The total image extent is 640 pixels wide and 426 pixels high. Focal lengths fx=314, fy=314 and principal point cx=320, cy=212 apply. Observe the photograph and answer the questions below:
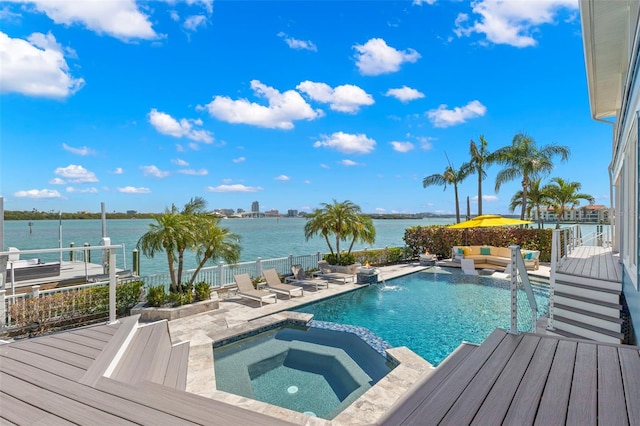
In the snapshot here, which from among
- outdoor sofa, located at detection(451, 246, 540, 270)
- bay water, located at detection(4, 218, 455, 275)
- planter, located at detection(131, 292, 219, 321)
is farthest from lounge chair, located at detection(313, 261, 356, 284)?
outdoor sofa, located at detection(451, 246, 540, 270)

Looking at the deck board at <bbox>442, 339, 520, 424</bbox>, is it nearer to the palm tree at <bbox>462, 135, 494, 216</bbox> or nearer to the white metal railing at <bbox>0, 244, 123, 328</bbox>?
the white metal railing at <bbox>0, 244, 123, 328</bbox>

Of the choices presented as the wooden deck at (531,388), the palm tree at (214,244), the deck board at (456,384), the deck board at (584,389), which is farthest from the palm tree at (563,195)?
the deck board at (456,384)

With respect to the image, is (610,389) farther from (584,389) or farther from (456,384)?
(456,384)

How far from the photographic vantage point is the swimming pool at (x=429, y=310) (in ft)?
22.9

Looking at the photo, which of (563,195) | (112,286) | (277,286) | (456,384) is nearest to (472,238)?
(563,195)

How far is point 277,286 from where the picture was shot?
1020 centimetres

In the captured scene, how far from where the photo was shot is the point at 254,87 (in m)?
16.3

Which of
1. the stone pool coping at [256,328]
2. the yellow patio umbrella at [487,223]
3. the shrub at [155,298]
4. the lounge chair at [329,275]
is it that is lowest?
the stone pool coping at [256,328]

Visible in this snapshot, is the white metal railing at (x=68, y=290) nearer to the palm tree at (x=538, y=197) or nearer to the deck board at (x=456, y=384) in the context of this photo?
the deck board at (x=456, y=384)

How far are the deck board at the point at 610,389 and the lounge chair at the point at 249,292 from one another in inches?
299

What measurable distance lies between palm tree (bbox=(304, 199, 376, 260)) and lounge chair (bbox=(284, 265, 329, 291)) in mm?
1889

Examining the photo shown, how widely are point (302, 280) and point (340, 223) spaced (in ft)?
10.3

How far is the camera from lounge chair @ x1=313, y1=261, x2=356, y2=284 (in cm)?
1227

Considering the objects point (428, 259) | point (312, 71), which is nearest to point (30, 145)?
point (312, 71)
